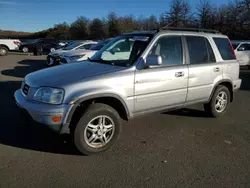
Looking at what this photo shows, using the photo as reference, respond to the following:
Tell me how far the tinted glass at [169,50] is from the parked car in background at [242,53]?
10265mm

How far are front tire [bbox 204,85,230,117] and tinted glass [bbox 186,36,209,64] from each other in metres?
0.80

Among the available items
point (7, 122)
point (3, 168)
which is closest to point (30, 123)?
point (3, 168)

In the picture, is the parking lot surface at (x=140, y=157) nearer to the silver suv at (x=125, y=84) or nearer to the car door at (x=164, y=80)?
the silver suv at (x=125, y=84)

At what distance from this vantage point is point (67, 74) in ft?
11.6

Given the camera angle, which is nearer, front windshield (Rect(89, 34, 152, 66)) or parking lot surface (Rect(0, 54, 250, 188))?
parking lot surface (Rect(0, 54, 250, 188))

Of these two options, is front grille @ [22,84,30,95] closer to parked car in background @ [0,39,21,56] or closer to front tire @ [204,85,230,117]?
front tire @ [204,85,230,117]

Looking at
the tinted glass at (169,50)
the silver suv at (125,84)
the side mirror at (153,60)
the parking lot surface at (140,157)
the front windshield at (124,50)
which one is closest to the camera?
the parking lot surface at (140,157)

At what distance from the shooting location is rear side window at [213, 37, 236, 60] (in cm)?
500

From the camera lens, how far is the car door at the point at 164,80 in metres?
3.82

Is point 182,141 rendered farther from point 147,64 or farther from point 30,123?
point 30,123

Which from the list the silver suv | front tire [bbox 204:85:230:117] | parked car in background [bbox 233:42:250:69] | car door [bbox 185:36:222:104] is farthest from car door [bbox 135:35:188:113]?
parked car in background [bbox 233:42:250:69]

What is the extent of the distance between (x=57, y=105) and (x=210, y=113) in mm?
3478

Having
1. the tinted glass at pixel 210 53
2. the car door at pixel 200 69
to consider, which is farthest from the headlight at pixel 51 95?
the tinted glass at pixel 210 53

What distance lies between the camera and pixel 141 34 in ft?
14.2
